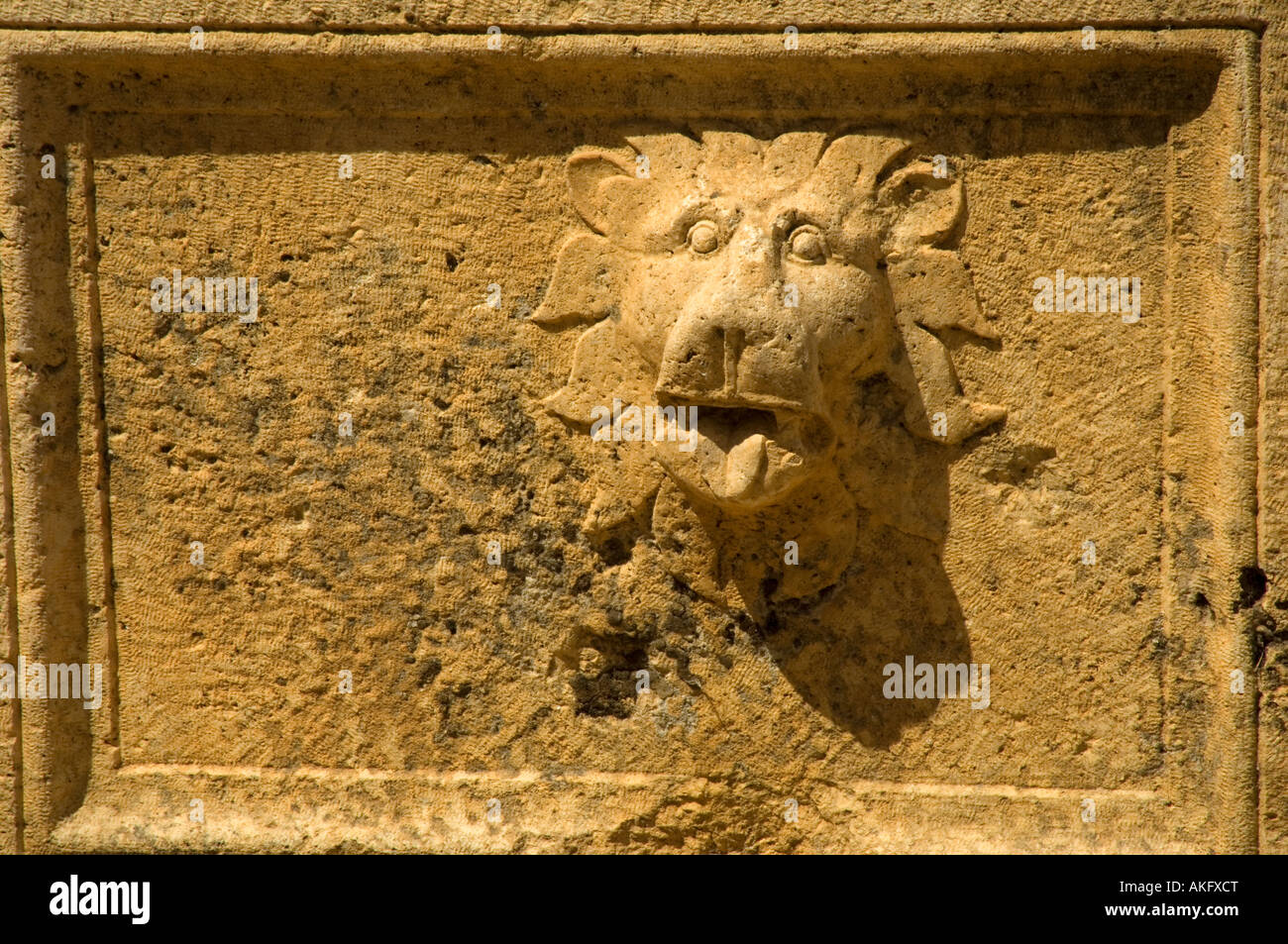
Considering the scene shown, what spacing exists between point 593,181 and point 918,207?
69 centimetres

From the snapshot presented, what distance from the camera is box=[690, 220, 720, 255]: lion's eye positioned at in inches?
87.0

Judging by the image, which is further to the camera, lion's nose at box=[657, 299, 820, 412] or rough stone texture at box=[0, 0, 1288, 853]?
rough stone texture at box=[0, 0, 1288, 853]

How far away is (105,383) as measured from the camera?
8.01ft

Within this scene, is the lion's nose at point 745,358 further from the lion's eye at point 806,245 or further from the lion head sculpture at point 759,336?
the lion's eye at point 806,245

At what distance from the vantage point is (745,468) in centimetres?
215

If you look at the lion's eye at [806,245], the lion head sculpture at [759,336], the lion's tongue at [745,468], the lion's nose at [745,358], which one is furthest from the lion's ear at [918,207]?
the lion's tongue at [745,468]

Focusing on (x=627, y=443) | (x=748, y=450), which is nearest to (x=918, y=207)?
(x=748, y=450)

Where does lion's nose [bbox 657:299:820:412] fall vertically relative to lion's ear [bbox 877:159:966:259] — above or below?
below

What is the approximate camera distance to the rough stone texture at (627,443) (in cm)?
222

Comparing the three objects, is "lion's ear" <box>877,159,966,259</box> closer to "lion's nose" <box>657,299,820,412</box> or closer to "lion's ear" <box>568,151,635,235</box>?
"lion's nose" <box>657,299,820,412</box>

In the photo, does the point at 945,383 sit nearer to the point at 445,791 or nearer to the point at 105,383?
the point at 445,791

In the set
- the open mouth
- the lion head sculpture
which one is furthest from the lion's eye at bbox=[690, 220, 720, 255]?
the open mouth

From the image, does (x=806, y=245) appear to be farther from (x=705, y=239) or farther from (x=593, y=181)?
(x=593, y=181)

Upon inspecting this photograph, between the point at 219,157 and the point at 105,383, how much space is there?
57 cm
